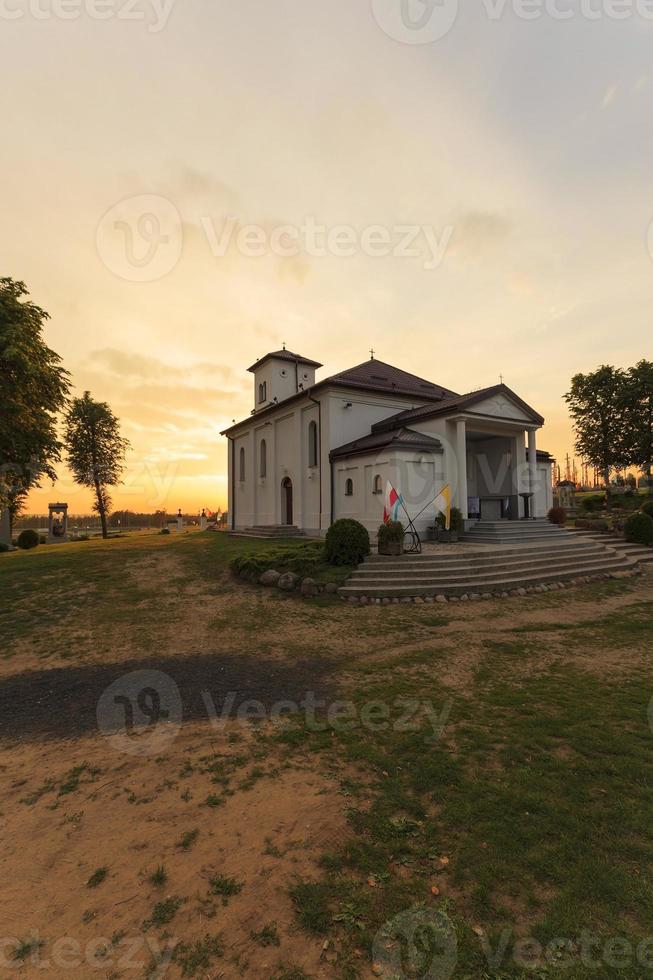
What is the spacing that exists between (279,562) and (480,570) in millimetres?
6432

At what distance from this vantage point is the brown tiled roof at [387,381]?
24.3 meters

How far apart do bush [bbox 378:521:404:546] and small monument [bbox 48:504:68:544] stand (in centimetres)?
3331

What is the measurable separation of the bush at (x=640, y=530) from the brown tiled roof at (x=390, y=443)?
9.47 meters

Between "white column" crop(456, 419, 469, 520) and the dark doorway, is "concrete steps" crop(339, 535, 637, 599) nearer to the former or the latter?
"white column" crop(456, 419, 469, 520)

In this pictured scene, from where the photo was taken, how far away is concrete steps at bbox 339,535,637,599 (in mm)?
12445

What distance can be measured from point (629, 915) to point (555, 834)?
0.71 meters

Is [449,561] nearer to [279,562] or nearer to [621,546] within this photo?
[279,562]

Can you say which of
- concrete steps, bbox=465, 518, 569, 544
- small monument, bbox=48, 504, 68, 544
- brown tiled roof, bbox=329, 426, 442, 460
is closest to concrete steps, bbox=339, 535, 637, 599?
concrete steps, bbox=465, 518, 569, 544

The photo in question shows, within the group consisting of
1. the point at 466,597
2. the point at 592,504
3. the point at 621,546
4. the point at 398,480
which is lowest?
the point at 466,597

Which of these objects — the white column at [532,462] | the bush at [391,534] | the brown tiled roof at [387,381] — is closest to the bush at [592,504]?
the white column at [532,462]

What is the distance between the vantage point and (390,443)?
765 inches

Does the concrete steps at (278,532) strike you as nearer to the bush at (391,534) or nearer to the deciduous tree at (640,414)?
the bush at (391,534)

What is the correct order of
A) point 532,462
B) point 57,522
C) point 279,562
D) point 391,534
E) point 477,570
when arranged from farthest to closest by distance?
point 57,522 < point 532,462 < point 391,534 < point 279,562 < point 477,570

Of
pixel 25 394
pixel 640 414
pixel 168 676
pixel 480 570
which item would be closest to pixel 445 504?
pixel 480 570
